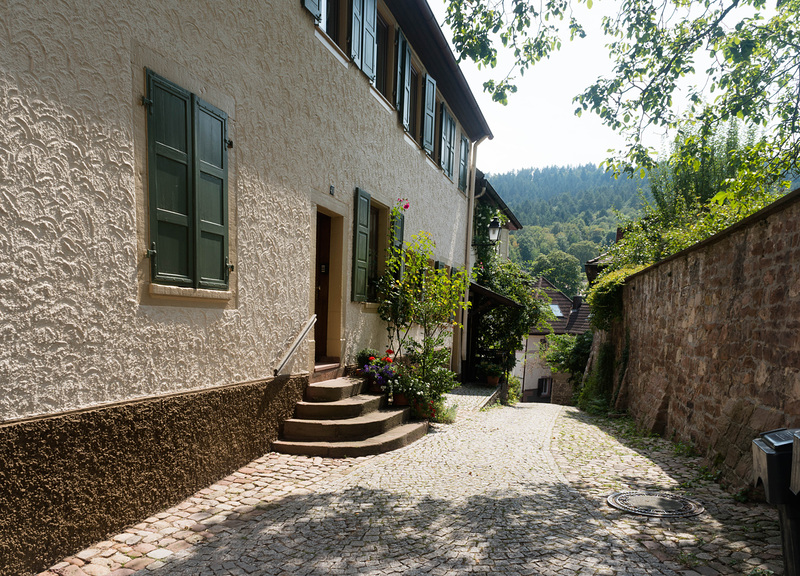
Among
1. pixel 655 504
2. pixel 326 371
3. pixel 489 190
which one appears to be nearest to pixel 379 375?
pixel 326 371

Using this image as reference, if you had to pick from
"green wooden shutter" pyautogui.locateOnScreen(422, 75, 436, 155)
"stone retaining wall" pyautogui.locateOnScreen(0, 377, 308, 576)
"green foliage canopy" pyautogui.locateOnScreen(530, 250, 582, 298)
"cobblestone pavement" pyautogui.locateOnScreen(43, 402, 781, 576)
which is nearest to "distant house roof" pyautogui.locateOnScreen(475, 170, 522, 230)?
"green wooden shutter" pyautogui.locateOnScreen(422, 75, 436, 155)

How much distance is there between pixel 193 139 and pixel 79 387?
2088 millimetres

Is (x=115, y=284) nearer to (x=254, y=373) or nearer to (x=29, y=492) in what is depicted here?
(x=29, y=492)

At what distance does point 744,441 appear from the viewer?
15.2 feet

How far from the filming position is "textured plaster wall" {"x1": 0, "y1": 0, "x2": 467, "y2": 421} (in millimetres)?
2928

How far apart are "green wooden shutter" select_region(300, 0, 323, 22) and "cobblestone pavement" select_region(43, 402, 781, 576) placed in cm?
485

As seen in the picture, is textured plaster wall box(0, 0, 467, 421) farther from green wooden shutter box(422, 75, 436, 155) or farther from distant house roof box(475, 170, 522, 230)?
distant house roof box(475, 170, 522, 230)

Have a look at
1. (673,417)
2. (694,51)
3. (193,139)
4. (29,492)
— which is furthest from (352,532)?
(694,51)

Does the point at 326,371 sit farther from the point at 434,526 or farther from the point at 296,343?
the point at 434,526

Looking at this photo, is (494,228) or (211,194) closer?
(211,194)

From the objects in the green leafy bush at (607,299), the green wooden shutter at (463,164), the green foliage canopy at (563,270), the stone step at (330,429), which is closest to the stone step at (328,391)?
the stone step at (330,429)

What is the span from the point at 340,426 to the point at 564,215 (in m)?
116

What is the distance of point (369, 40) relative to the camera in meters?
7.62

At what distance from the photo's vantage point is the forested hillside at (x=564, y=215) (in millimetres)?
78875
